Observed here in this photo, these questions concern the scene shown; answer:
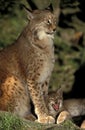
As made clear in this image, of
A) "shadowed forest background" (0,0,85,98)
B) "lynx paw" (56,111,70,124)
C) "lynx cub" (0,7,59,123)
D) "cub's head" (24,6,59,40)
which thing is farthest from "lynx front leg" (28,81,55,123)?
"shadowed forest background" (0,0,85,98)

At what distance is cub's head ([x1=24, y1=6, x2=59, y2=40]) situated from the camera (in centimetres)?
740

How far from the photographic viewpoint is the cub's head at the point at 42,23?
24.3 feet

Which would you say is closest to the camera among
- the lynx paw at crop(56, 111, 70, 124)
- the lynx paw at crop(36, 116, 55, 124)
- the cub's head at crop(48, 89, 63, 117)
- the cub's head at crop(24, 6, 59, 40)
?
the lynx paw at crop(36, 116, 55, 124)

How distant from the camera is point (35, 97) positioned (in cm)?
730

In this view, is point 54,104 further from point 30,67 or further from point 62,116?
point 30,67

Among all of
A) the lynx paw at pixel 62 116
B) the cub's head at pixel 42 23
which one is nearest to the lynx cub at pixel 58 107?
the lynx paw at pixel 62 116

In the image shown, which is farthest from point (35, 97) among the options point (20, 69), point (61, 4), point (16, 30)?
point (16, 30)

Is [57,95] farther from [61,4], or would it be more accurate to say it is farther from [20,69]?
[61,4]

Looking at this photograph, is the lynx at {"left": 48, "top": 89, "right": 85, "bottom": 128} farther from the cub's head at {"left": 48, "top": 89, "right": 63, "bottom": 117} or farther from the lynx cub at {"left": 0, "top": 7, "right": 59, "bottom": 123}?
the lynx cub at {"left": 0, "top": 7, "right": 59, "bottom": 123}

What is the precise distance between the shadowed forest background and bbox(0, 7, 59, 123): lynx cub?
3.28 m

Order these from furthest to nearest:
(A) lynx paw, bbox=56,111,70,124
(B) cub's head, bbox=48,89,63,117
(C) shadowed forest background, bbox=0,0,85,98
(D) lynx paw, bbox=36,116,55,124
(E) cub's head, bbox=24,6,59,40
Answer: (C) shadowed forest background, bbox=0,0,85,98 → (B) cub's head, bbox=48,89,63,117 → (E) cub's head, bbox=24,6,59,40 → (A) lynx paw, bbox=56,111,70,124 → (D) lynx paw, bbox=36,116,55,124

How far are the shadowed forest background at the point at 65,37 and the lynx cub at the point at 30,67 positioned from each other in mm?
3276

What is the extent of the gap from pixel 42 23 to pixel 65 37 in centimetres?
660

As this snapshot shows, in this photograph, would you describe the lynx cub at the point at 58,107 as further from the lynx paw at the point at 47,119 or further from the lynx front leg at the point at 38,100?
the lynx front leg at the point at 38,100
